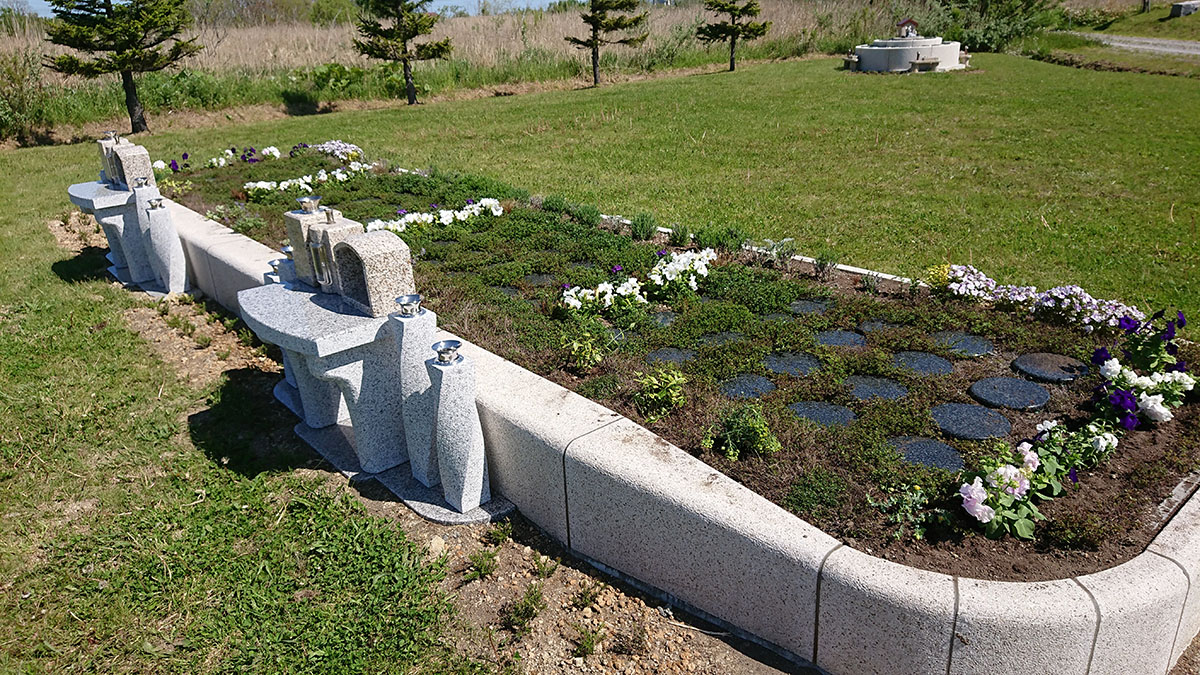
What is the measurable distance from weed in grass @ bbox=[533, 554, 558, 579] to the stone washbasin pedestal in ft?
66.3

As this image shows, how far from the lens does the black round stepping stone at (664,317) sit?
4664 mm

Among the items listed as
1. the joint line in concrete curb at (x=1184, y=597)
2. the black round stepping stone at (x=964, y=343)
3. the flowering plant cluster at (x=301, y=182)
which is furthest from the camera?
the flowering plant cluster at (x=301, y=182)

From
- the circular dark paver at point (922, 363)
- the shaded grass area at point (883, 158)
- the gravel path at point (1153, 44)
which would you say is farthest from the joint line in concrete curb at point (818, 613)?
the gravel path at point (1153, 44)

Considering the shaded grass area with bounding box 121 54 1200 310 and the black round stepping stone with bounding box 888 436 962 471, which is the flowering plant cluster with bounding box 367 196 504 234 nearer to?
the shaded grass area with bounding box 121 54 1200 310

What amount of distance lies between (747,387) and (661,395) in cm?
58

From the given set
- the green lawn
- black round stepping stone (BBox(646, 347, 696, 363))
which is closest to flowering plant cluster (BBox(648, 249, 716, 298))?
black round stepping stone (BBox(646, 347, 696, 363))

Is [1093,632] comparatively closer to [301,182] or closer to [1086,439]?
[1086,439]

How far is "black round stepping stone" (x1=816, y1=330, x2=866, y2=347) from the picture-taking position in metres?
4.29

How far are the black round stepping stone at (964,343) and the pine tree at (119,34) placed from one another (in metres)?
14.3

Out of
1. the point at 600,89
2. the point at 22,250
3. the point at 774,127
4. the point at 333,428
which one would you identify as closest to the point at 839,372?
the point at 333,428

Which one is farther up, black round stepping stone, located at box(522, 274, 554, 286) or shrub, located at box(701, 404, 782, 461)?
shrub, located at box(701, 404, 782, 461)

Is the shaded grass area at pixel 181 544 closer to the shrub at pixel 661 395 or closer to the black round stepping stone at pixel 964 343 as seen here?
the shrub at pixel 661 395

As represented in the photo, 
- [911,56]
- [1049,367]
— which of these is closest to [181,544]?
[1049,367]

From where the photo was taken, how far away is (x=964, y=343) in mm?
4227
